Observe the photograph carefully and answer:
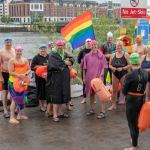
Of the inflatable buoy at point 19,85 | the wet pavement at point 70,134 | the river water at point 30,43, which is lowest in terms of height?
the wet pavement at point 70,134

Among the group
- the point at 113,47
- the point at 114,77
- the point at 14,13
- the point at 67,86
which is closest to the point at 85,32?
the point at 113,47

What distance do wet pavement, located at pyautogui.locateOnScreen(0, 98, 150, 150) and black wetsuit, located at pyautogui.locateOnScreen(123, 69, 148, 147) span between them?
1.92 feet

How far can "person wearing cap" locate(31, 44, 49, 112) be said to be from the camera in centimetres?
704

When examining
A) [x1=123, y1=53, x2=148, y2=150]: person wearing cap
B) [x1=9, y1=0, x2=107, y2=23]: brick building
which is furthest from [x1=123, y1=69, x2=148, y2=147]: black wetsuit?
[x1=9, y1=0, x2=107, y2=23]: brick building

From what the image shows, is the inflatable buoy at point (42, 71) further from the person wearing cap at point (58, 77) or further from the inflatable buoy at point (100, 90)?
the inflatable buoy at point (100, 90)

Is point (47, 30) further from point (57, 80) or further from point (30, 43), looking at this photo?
point (30, 43)

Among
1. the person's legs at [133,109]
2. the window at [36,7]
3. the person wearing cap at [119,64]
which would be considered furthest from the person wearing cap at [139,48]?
the window at [36,7]

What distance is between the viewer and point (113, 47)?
8.06 metres

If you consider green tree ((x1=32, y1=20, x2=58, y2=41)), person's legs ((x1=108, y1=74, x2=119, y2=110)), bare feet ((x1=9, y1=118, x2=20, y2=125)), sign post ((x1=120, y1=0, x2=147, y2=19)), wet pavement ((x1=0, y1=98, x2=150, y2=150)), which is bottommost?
wet pavement ((x1=0, y1=98, x2=150, y2=150))

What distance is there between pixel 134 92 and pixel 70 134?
1509mm

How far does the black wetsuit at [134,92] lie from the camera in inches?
185

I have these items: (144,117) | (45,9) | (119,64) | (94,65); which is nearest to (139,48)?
(119,64)

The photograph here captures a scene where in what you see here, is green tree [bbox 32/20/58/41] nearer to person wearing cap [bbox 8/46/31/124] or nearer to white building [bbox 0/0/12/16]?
person wearing cap [bbox 8/46/31/124]

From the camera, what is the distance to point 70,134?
5805 millimetres
